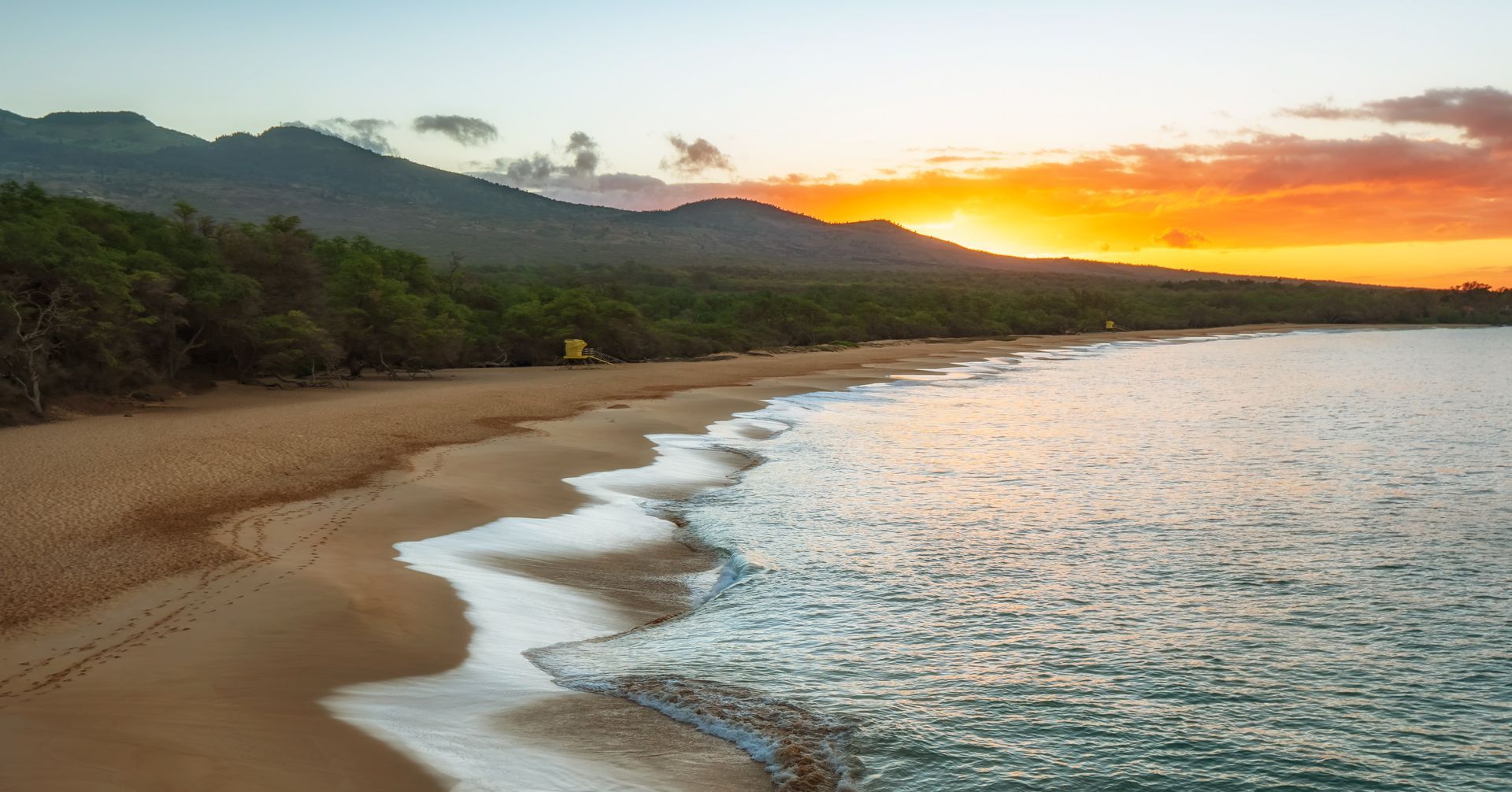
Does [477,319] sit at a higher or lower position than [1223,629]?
higher

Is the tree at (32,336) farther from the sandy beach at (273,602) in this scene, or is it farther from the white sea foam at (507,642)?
the white sea foam at (507,642)

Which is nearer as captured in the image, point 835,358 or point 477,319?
point 477,319

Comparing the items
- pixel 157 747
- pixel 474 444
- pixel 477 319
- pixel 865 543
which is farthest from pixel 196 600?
pixel 477 319

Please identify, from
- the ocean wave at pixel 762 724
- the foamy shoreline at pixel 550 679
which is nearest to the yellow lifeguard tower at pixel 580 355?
the foamy shoreline at pixel 550 679

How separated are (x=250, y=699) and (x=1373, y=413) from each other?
137 feet

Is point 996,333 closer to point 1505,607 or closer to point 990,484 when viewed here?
point 990,484

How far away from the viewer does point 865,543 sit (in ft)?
58.1

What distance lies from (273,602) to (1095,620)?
9888mm

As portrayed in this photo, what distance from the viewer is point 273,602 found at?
1202 cm

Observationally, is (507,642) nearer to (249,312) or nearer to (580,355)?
(249,312)

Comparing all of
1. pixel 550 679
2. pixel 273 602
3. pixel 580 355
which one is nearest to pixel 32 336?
pixel 273 602

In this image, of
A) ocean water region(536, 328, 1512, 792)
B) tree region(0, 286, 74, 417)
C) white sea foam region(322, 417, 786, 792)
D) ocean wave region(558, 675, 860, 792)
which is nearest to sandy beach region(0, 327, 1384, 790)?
white sea foam region(322, 417, 786, 792)

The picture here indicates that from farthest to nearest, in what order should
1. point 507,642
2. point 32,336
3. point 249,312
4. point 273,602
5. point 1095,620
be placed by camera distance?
point 249,312
point 32,336
point 1095,620
point 273,602
point 507,642

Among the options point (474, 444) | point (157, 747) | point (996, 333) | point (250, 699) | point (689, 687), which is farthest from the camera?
point (996, 333)
